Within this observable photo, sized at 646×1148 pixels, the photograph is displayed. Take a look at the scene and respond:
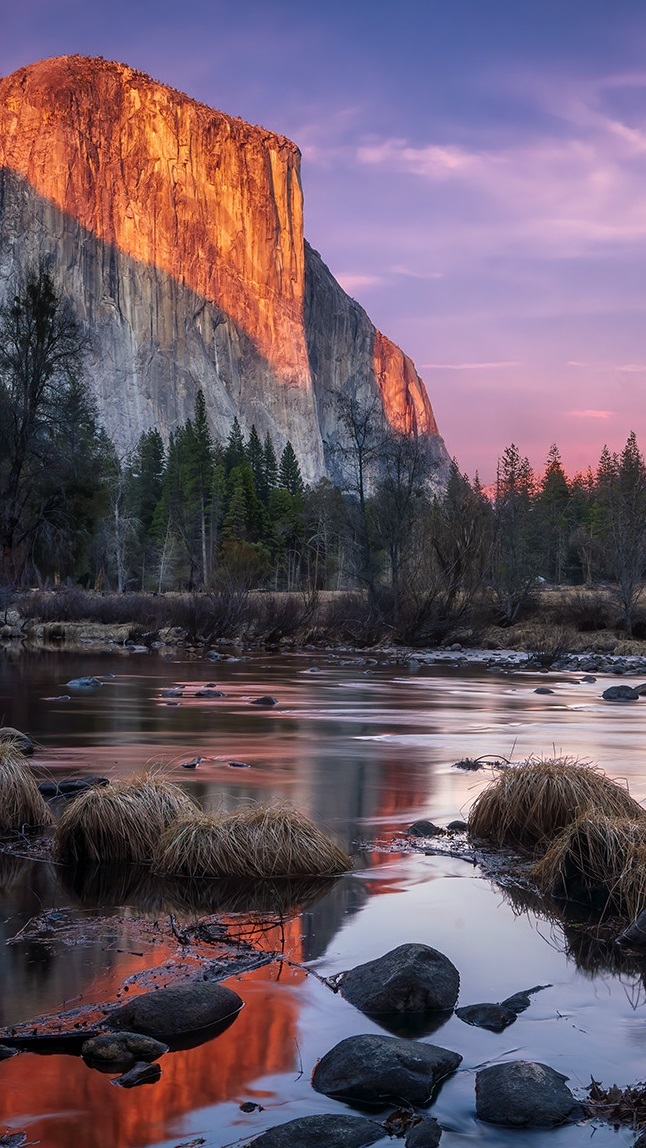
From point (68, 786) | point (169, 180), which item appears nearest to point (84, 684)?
point (68, 786)

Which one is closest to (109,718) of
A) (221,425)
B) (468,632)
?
(468,632)

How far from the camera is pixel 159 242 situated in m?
164

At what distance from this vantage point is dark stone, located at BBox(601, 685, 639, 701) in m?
22.3

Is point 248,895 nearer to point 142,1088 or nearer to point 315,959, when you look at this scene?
point 315,959

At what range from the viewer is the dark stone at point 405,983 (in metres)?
5.25

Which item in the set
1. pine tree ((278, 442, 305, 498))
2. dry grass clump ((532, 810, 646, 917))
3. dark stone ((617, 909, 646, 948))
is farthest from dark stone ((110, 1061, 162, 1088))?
pine tree ((278, 442, 305, 498))

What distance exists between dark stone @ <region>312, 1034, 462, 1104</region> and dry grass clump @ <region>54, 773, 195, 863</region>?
3.61 m

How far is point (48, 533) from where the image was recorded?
43281mm

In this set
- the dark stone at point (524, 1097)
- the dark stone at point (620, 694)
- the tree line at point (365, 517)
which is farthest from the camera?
the tree line at point (365, 517)

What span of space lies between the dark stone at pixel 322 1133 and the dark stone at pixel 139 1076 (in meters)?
0.70

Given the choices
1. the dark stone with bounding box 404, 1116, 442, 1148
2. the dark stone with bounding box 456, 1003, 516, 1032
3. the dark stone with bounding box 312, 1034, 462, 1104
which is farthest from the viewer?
the dark stone with bounding box 456, 1003, 516, 1032

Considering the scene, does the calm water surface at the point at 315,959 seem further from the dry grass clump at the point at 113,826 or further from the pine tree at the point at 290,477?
the pine tree at the point at 290,477

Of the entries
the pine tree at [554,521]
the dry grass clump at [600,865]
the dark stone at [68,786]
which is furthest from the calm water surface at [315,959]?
the pine tree at [554,521]

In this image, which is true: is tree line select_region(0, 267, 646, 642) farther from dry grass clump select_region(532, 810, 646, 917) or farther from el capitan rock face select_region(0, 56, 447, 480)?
el capitan rock face select_region(0, 56, 447, 480)
